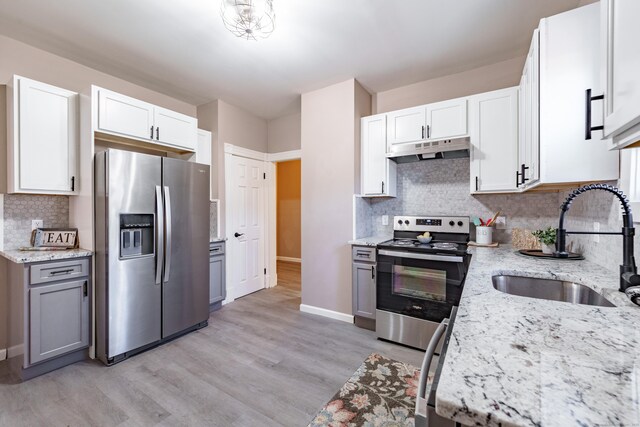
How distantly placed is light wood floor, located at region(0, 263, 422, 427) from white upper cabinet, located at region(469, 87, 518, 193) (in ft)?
5.80

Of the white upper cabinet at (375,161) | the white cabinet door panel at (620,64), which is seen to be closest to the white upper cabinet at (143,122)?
the white upper cabinet at (375,161)

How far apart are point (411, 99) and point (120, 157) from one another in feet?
10.1

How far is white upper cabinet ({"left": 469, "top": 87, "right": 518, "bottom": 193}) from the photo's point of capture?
2.54 metres

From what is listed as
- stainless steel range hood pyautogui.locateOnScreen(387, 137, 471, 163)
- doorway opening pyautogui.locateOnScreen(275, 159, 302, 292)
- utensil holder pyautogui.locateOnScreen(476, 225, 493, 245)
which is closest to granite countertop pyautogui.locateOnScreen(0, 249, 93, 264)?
stainless steel range hood pyautogui.locateOnScreen(387, 137, 471, 163)

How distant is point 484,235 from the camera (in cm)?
270

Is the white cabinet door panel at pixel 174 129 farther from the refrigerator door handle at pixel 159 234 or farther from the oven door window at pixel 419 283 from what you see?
the oven door window at pixel 419 283

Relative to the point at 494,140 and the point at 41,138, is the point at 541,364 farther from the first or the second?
the point at 41,138

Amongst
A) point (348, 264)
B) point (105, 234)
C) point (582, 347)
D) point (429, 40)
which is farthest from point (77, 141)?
point (582, 347)

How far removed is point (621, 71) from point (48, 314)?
138 inches

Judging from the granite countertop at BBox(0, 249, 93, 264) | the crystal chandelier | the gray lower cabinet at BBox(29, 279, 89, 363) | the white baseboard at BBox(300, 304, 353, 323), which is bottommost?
the white baseboard at BBox(300, 304, 353, 323)

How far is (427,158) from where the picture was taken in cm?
307

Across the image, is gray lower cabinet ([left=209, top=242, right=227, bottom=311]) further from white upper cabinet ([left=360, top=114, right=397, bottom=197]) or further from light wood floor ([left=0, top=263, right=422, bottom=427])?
white upper cabinet ([left=360, top=114, right=397, bottom=197])

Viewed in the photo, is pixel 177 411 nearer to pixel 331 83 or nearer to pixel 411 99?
pixel 331 83

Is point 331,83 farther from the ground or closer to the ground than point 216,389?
farther from the ground
